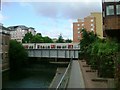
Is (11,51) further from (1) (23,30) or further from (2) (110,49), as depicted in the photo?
(1) (23,30)

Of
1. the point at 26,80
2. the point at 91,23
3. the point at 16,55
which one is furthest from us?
the point at 91,23

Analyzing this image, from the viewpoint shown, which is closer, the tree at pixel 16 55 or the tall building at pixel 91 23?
the tree at pixel 16 55

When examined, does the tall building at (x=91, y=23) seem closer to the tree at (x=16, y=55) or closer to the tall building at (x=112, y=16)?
the tree at (x=16, y=55)

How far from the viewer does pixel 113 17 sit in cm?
3381

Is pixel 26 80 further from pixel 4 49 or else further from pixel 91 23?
pixel 91 23

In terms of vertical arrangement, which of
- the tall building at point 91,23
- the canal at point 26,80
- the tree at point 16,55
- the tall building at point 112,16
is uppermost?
the tall building at point 91,23

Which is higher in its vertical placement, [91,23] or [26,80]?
[91,23]

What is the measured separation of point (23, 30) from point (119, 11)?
153509mm

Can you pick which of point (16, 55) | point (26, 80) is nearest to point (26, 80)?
point (26, 80)

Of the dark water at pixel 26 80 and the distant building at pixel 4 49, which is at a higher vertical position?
the distant building at pixel 4 49

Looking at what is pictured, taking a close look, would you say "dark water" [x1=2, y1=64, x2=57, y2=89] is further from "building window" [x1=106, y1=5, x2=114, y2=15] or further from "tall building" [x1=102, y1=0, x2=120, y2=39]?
"building window" [x1=106, y1=5, x2=114, y2=15]

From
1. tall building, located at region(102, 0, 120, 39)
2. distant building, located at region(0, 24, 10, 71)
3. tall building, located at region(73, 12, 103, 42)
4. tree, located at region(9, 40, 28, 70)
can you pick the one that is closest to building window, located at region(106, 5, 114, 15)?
tall building, located at region(102, 0, 120, 39)

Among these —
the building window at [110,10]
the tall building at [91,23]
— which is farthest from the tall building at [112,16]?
the tall building at [91,23]

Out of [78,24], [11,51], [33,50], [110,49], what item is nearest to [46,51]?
[33,50]
